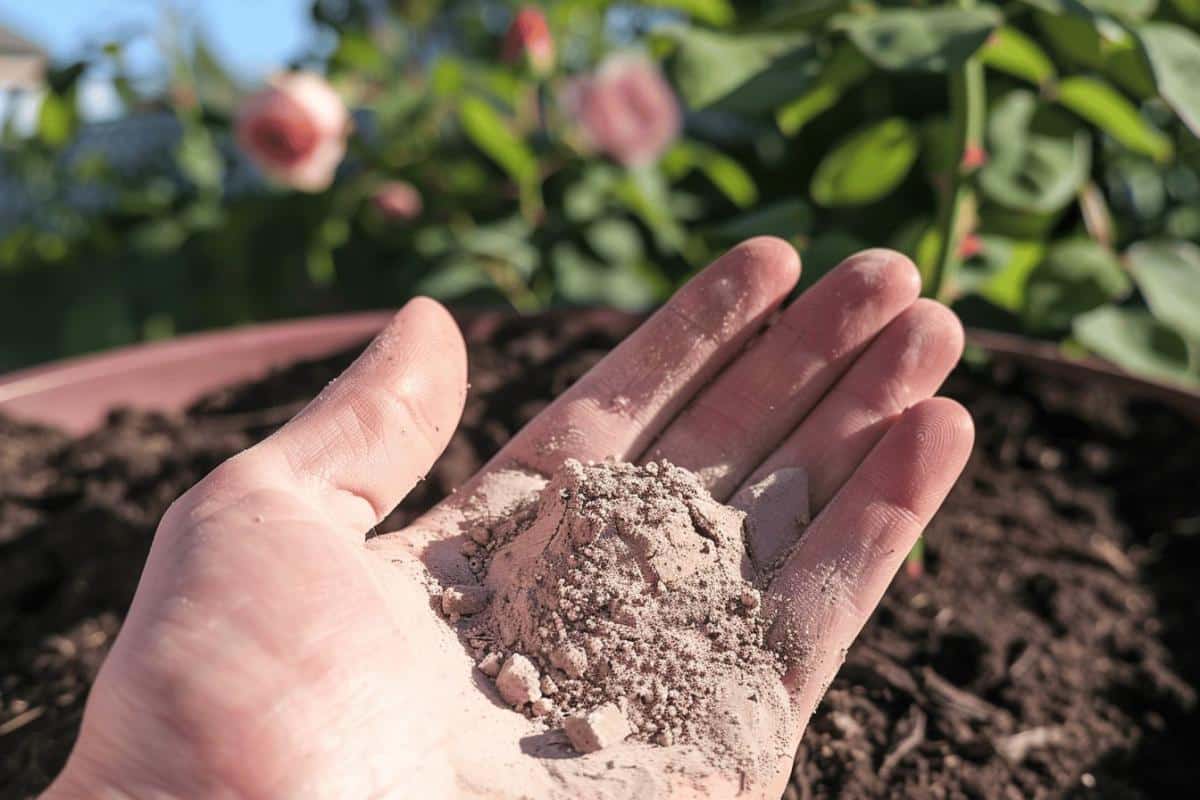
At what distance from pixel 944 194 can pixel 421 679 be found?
0.86m

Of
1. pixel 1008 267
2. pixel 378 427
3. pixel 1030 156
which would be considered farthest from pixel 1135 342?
pixel 378 427

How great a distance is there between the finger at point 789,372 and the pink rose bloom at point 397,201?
1.11 meters

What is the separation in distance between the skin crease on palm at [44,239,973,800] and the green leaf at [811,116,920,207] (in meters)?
0.44

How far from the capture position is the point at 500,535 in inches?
39.8

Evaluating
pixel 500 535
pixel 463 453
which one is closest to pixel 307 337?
pixel 463 453

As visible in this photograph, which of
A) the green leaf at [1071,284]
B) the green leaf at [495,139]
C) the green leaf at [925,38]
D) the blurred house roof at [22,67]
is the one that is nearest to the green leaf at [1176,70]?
the green leaf at [925,38]

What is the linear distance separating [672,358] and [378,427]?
34 centimetres

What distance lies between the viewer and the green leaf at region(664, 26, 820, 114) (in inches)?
48.1

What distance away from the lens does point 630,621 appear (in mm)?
923

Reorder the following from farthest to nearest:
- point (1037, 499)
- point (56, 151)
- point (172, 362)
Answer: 1. point (56, 151)
2. point (172, 362)
3. point (1037, 499)

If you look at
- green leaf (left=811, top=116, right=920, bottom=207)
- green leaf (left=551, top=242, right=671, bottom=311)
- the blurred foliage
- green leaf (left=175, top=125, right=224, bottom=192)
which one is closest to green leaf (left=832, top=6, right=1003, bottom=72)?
the blurred foliage

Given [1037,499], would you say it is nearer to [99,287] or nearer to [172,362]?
[172,362]

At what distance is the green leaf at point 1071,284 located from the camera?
136cm

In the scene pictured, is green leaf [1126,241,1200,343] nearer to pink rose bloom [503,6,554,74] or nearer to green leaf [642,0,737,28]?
green leaf [642,0,737,28]
